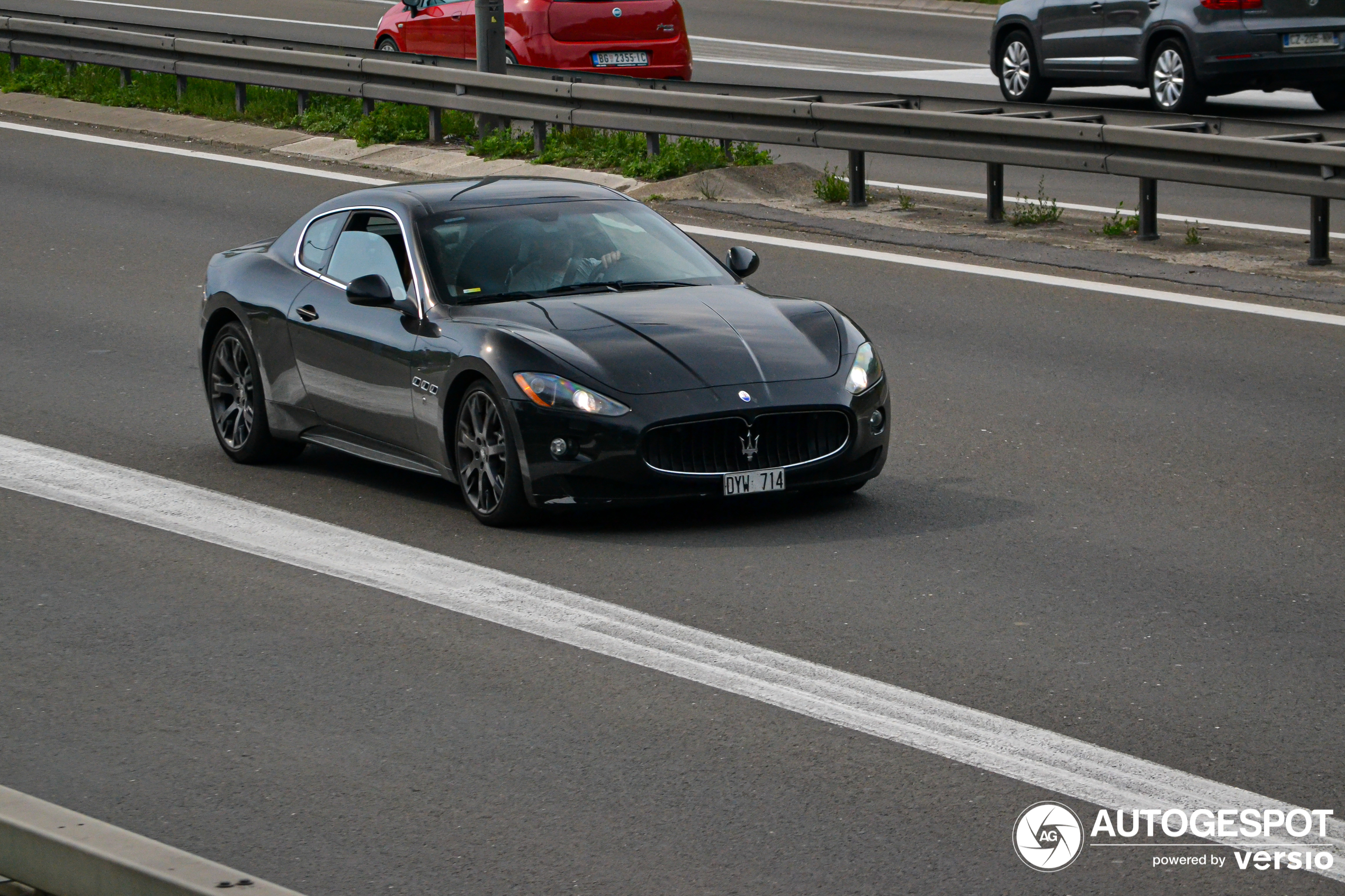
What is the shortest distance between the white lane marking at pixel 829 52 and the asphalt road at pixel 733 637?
65.5ft

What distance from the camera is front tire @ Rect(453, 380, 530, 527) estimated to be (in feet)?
28.3

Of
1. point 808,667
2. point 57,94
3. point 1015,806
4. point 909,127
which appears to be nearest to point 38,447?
point 808,667

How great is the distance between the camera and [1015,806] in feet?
17.9

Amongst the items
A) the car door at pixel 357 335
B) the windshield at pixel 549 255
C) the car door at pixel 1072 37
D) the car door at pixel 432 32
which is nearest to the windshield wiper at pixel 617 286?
the windshield at pixel 549 255

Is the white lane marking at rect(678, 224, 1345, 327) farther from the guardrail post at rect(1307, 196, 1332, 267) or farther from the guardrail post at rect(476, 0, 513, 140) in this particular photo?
the guardrail post at rect(476, 0, 513, 140)

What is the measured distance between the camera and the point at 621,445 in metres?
8.43

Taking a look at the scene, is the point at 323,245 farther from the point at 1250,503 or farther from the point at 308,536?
the point at 1250,503

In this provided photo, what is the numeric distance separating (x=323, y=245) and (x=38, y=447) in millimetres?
1717

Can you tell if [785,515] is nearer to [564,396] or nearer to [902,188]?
[564,396]

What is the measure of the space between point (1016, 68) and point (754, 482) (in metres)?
17.5

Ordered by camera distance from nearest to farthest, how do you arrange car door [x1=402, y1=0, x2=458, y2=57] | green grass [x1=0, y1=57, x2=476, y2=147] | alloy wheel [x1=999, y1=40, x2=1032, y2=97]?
green grass [x1=0, y1=57, x2=476, y2=147]
alloy wheel [x1=999, y1=40, x2=1032, y2=97]
car door [x1=402, y1=0, x2=458, y2=57]

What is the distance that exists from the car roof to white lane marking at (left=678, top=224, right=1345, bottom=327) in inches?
187

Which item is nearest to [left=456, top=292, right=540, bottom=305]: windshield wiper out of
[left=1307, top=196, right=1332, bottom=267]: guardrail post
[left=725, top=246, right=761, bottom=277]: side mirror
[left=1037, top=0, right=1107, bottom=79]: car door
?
[left=725, top=246, right=761, bottom=277]: side mirror

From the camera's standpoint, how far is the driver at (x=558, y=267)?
9406 mm
